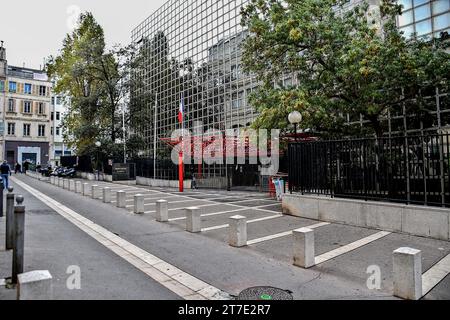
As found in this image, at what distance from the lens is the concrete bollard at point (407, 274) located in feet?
14.4

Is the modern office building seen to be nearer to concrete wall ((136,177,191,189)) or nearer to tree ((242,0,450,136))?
concrete wall ((136,177,191,189))

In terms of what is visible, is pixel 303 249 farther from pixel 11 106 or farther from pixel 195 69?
pixel 11 106

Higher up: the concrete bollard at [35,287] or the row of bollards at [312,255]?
the concrete bollard at [35,287]

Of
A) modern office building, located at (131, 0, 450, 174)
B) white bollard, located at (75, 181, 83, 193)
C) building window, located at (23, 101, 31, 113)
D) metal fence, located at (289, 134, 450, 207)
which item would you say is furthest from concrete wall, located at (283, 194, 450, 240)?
building window, located at (23, 101, 31, 113)

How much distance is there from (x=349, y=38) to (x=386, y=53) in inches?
84.6

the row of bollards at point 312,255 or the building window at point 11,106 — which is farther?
the building window at point 11,106

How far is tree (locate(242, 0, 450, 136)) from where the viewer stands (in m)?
11.3

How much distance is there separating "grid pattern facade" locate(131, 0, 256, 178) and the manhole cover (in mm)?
22652

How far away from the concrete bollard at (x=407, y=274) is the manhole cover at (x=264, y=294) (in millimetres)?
1568

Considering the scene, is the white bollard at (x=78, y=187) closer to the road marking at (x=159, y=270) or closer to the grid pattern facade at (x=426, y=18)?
the road marking at (x=159, y=270)

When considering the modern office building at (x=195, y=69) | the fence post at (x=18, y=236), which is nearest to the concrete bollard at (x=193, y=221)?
the fence post at (x=18, y=236)

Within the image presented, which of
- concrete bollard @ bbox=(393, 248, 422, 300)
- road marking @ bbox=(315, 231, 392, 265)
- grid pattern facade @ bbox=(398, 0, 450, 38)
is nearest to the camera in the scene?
concrete bollard @ bbox=(393, 248, 422, 300)

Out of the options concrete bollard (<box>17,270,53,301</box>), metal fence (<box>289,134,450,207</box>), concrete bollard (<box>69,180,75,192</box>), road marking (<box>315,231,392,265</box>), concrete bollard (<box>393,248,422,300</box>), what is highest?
metal fence (<box>289,134,450,207</box>)
